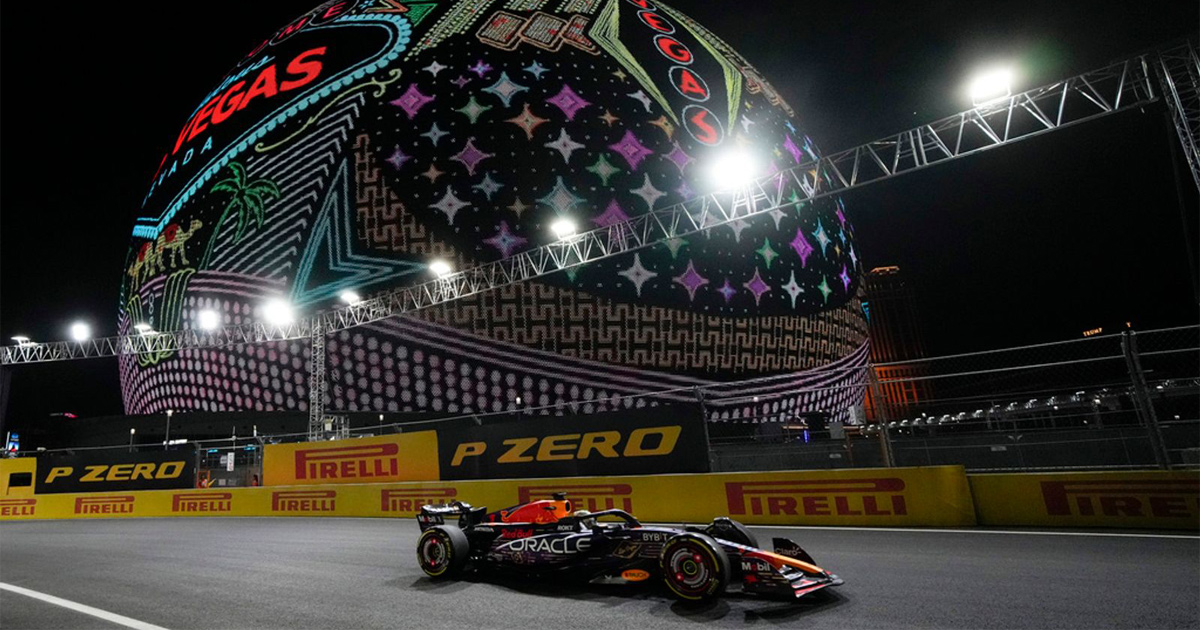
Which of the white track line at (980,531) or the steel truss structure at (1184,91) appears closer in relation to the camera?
the white track line at (980,531)

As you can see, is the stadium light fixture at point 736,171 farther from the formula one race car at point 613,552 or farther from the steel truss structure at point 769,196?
the formula one race car at point 613,552

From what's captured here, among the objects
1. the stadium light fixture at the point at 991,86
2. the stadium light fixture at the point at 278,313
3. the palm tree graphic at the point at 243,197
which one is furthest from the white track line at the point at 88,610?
the palm tree graphic at the point at 243,197

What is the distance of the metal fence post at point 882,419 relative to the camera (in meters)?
6.97

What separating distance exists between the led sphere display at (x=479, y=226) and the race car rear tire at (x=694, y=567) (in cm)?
2025

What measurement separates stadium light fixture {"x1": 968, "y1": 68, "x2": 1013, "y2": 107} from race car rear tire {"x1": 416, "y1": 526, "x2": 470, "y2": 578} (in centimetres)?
1446

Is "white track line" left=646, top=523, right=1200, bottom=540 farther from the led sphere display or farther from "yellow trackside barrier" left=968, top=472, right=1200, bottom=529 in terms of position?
the led sphere display

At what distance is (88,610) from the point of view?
4422mm

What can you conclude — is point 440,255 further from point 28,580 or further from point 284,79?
point 28,580

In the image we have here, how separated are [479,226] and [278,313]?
9.23 metres

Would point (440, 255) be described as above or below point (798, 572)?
above

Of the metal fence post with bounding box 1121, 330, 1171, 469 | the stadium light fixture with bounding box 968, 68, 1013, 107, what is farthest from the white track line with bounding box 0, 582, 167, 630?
the stadium light fixture with bounding box 968, 68, 1013, 107

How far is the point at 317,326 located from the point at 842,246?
29421mm

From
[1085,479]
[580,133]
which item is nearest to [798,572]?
[1085,479]

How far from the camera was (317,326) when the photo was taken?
72.1 ft
